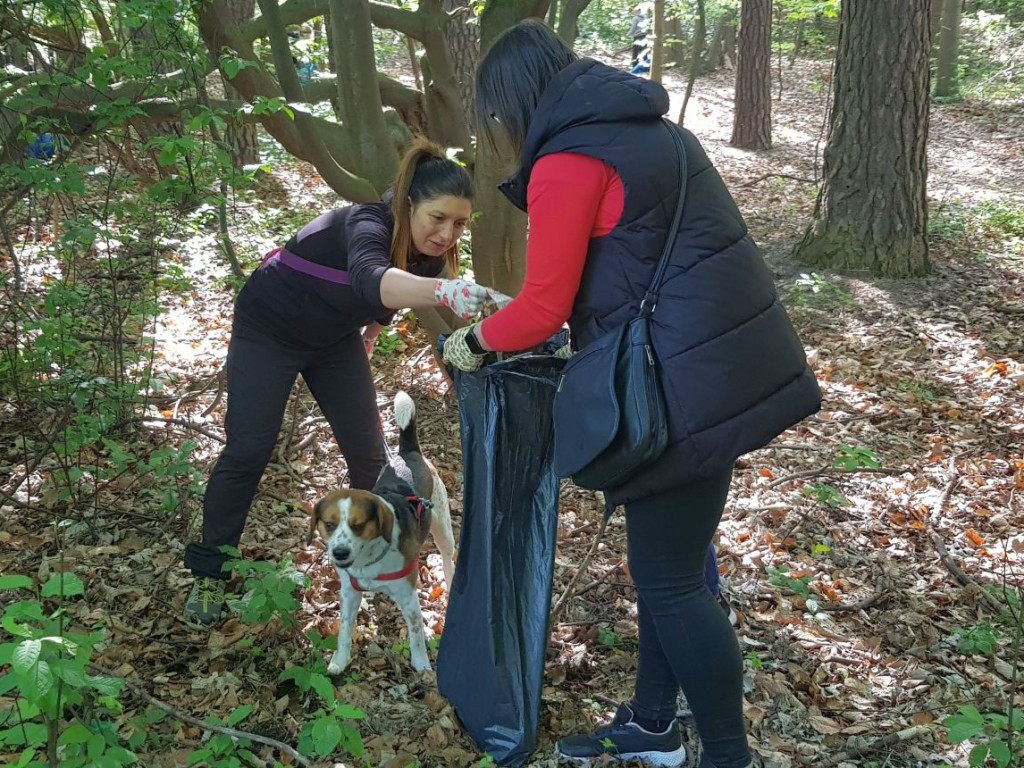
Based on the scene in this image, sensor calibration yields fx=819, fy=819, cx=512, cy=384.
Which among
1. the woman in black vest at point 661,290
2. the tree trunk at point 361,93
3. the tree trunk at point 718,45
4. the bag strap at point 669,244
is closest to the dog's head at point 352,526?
the woman in black vest at point 661,290

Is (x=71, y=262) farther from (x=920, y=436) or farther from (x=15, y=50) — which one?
(x=920, y=436)

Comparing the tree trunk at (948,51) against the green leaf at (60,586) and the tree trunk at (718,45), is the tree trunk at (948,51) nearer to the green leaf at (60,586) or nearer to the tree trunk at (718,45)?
the tree trunk at (718,45)

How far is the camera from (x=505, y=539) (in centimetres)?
275

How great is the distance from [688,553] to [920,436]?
358 cm

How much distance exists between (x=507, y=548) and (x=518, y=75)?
1495 mm

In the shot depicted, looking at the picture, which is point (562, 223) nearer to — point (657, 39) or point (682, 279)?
point (682, 279)

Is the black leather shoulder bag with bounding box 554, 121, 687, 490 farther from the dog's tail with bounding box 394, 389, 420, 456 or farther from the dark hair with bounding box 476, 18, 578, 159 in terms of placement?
the dog's tail with bounding box 394, 389, 420, 456

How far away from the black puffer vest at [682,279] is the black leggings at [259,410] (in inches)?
66.0

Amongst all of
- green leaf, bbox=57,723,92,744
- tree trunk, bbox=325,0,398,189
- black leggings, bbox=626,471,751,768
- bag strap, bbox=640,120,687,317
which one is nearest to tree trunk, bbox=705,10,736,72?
tree trunk, bbox=325,0,398,189

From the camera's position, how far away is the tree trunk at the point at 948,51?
16625 millimetres

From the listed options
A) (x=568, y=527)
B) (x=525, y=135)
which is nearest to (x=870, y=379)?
(x=568, y=527)

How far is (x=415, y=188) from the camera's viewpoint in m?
2.92

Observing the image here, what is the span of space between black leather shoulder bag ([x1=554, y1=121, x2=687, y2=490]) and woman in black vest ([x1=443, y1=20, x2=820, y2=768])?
2 cm

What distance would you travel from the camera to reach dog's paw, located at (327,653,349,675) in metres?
3.22
